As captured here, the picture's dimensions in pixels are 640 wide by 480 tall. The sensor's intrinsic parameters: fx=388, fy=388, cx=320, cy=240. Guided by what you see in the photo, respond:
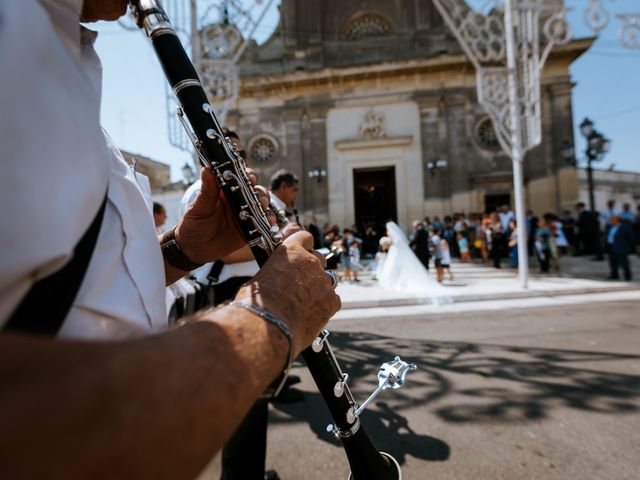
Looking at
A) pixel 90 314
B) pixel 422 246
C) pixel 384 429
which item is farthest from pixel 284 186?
pixel 422 246

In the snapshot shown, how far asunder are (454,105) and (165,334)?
20748 mm

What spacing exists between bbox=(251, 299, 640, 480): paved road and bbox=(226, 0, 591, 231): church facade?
580 inches

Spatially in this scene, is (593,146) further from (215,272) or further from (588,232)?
(215,272)

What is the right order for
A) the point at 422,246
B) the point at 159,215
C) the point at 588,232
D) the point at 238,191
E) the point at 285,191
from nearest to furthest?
the point at 238,191 < the point at 285,191 < the point at 159,215 < the point at 422,246 < the point at 588,232

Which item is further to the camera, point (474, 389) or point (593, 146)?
point (593, 146)

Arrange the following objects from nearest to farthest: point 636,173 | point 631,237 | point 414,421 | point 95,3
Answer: point 95,3, point 414,421, point 631,237, point 636,173

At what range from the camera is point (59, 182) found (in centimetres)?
52

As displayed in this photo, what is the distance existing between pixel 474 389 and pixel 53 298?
3.41 metres

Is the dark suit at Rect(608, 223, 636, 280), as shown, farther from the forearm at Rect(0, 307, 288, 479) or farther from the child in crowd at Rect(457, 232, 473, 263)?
the forearm at Rect(0, 307, 288, 479)

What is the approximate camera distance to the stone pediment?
1922cm

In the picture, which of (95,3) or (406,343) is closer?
(95,3)

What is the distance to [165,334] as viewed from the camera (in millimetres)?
518

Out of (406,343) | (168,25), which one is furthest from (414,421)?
(168,25)

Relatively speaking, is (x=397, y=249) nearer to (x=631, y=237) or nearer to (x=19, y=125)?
(x=631, y=237)
